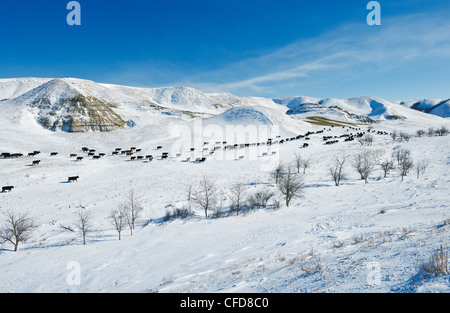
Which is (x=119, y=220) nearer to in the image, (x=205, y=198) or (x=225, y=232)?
(x=205, y=198)

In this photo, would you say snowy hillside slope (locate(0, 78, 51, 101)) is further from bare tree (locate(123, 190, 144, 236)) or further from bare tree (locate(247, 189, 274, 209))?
bare tree (locate(247, 189, 274, 209))

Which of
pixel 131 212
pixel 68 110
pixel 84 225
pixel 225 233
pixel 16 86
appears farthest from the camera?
pixel 16 86

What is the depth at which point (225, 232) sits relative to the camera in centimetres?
1939

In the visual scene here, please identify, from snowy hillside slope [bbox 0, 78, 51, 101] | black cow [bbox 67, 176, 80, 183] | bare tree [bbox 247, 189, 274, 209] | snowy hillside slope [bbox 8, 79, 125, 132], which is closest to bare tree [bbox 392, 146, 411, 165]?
bare tree [bbox 247, 189, 274, 209]

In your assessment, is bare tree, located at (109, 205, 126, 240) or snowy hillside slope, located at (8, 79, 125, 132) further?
snowy hillside slope, located at (8, 79, 125, 132)

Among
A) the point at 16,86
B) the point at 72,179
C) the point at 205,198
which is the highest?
the point at 16,86

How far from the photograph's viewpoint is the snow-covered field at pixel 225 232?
25.5 feet

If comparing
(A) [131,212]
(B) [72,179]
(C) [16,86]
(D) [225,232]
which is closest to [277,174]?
(D) [225,232]

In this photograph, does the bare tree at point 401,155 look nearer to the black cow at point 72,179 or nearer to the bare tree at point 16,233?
the bare tree at point 16,233

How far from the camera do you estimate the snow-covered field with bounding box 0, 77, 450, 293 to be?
7.79 metres

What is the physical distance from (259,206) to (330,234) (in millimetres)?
12488

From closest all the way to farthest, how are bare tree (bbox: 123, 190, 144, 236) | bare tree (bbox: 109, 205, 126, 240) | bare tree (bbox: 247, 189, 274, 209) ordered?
1. bare tree (bbox: 109, 205, 126, 240)
2. bare tree (bbox: 123, 190, 144, 236)
3. bare tree (bbox: 247, 189, 274, 209)
